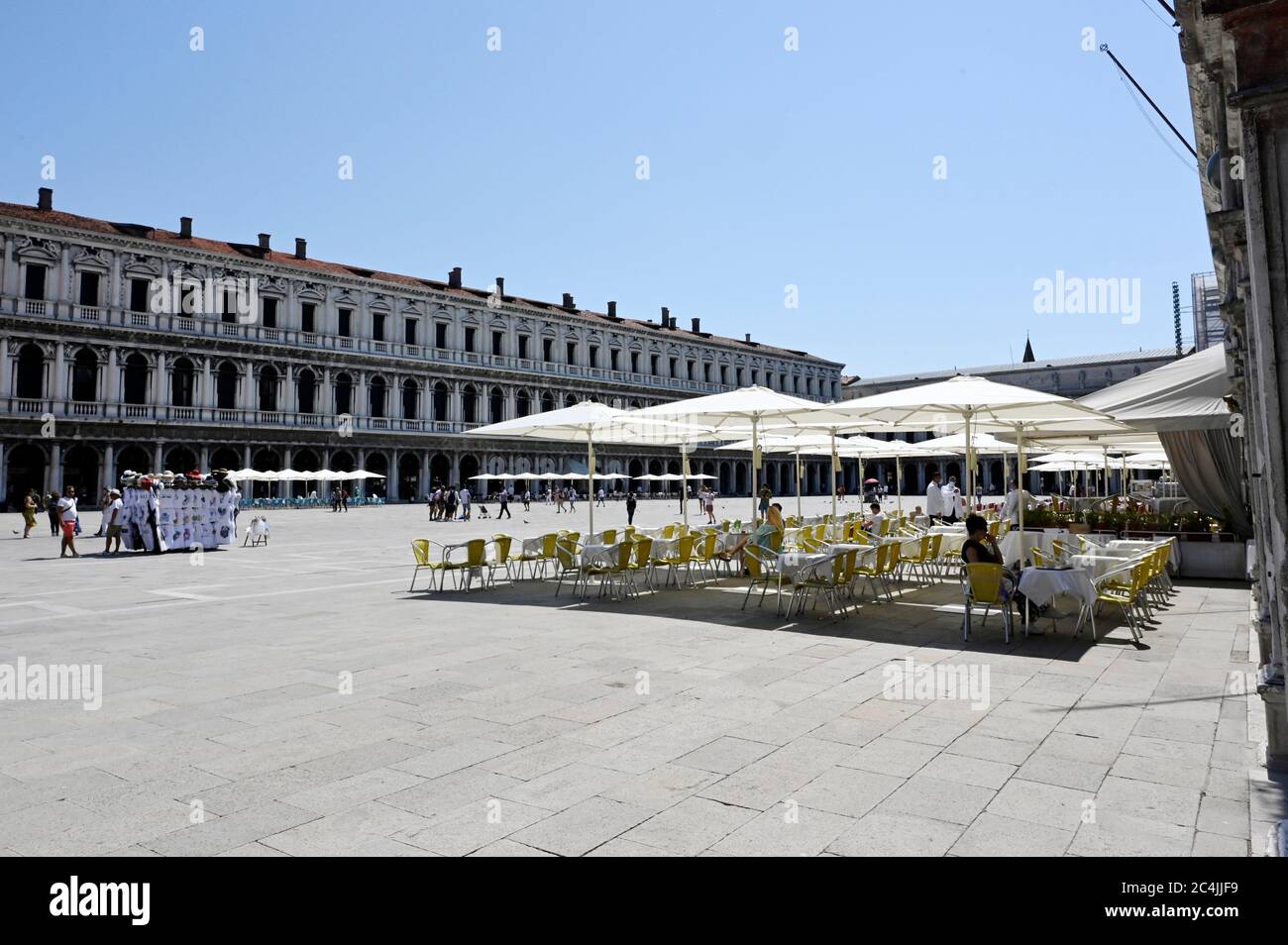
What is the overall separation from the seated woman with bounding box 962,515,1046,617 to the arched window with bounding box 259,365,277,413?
39.4m

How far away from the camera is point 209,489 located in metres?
18.4

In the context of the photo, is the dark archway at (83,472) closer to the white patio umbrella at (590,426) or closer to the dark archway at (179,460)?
the dark archway at (179,460)

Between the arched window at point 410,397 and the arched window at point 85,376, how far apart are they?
14664 millimetres

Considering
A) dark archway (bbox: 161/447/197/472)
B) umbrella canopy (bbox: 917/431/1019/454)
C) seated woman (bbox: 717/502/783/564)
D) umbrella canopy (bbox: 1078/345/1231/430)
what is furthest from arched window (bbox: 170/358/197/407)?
umbrella canopy (bbox: 1078/345/1231/430)

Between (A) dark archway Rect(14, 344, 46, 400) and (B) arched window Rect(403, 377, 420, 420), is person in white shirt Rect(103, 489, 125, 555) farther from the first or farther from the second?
(B) arched window Rect(403, 377, 420, 420)

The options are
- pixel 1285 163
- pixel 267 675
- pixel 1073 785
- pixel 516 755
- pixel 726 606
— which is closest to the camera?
pixel 1285 163

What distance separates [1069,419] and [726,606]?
4.43m

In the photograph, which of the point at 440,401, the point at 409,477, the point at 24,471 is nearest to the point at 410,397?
the point at 440,401

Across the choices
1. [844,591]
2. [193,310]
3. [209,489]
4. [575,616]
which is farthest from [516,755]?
[193,310]

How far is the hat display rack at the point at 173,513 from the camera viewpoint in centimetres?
1712

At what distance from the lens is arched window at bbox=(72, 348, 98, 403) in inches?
1390

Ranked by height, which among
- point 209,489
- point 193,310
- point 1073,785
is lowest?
point 1073,785

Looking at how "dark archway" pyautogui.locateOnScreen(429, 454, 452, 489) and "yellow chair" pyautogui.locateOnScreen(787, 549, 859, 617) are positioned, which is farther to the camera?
"dark archway" pyautogui.locateOnScreen(429, 454, 452, 489)

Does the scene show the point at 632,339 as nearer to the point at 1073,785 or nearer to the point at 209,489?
the point at 209,489
